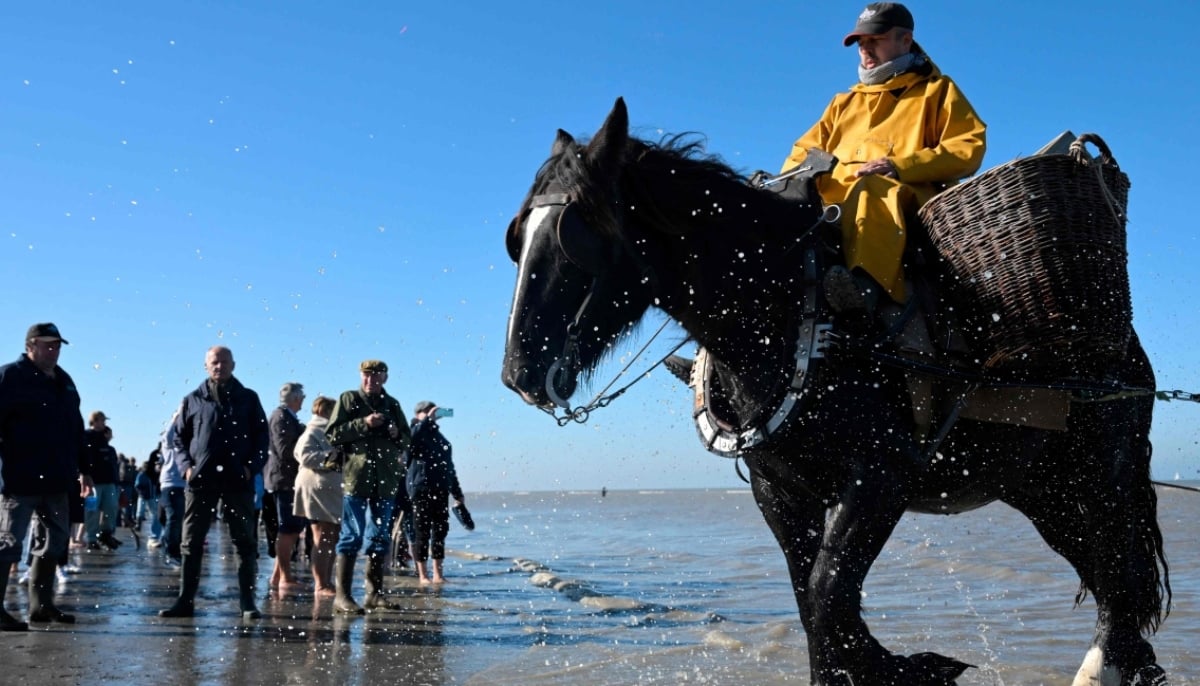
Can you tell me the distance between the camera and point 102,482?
1609 cm

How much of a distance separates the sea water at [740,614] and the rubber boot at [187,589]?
201 centimetres

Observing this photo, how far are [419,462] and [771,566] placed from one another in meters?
4.77

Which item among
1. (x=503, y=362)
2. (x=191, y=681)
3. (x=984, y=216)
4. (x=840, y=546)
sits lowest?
(x=191, y=681)

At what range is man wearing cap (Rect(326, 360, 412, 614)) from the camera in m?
9.47

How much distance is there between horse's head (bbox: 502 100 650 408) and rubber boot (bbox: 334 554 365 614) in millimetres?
6206

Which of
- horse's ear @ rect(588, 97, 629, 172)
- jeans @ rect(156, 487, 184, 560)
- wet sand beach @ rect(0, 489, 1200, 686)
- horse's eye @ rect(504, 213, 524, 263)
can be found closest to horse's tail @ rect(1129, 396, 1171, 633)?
wet sand beach @ rect(0, 489, 1200, 686)

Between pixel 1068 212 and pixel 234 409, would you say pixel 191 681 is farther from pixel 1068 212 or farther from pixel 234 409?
pixel 1068 212

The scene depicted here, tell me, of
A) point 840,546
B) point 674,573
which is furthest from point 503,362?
point 674,573

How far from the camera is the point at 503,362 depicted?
3.54 meters

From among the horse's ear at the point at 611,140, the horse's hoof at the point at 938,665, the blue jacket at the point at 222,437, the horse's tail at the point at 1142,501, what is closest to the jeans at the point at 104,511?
the blue jacket at the point at 222,437

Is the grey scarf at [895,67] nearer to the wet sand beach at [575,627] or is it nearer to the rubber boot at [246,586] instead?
the wet sand beach at [575,627]

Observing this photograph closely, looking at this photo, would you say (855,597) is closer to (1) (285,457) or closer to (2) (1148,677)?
(2) (1148,677)

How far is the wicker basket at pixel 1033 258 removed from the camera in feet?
13.0

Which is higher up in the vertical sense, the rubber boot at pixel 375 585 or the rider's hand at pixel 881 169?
the rider's hand at pixel 881 169
